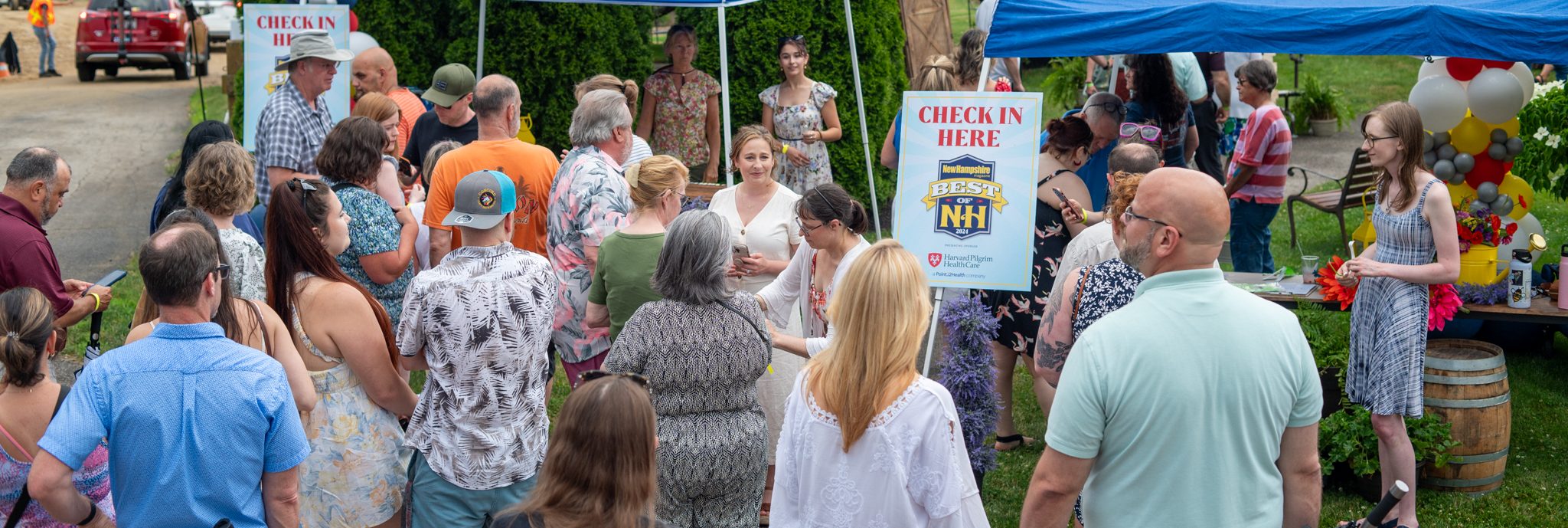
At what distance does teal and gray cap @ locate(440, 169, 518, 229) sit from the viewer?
3557mm

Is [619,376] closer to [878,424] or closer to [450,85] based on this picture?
[878,424]

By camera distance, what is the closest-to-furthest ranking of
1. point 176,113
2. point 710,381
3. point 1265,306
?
point 1265,306 < point 710,381 < point 176,113

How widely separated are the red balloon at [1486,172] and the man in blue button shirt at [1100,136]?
177 centimetres

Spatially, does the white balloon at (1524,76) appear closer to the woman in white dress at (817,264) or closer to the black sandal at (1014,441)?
the black sandal at (1014,441)

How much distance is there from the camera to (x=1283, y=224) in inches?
390

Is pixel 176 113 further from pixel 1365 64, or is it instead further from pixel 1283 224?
pixel 1365 64

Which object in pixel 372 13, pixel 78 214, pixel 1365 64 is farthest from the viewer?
pixel 1365 64

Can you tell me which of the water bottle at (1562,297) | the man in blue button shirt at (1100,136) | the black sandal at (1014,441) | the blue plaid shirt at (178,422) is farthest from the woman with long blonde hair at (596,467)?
the water bottle at (1562,297)

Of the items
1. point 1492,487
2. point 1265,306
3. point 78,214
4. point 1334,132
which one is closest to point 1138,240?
point 1265,306

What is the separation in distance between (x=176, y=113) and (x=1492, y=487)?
16.3 m

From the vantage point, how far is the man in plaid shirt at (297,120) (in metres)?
5.60

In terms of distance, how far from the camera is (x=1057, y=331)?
3.89 meters

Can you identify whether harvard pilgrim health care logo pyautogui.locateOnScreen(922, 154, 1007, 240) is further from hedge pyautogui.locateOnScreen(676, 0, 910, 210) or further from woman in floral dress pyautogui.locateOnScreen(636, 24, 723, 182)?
hedge pyautogui.locateOnScreen(676, 0, 910, 210)

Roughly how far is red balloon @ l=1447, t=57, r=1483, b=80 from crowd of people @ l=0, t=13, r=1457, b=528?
1.56 meters
